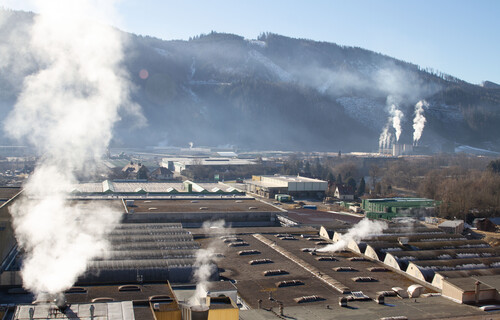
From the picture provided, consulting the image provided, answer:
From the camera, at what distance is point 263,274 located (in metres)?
15.1

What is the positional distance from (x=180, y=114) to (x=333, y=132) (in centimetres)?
3066

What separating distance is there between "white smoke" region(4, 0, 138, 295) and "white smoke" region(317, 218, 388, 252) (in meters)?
7.90

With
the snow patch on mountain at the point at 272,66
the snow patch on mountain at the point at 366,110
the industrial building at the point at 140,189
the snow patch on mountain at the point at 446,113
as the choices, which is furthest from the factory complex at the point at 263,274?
the snow patch on mountain at the point at 272,66

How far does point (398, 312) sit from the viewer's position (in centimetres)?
1195

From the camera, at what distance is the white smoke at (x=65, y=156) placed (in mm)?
Answer: 12734

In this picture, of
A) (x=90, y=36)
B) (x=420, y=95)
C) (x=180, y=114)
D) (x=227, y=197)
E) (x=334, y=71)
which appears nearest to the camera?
(x=90, y=36)

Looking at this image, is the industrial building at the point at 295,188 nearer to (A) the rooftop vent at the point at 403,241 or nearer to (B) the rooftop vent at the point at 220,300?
(A) the rooftop vent at the point at 403,241

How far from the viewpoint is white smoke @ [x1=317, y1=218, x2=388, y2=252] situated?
1856 centimetres

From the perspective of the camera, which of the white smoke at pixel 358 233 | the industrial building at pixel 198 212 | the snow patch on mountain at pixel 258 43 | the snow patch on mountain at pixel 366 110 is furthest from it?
the snow patch on mountain at pixel 258 43

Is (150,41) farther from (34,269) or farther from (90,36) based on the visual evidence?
(34,269)

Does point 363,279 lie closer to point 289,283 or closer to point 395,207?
point 289,283

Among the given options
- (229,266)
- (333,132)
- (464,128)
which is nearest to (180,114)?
(333,132)

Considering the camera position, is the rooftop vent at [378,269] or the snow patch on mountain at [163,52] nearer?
the rooftop vent at [378,269]

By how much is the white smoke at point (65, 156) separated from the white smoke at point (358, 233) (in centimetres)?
790
